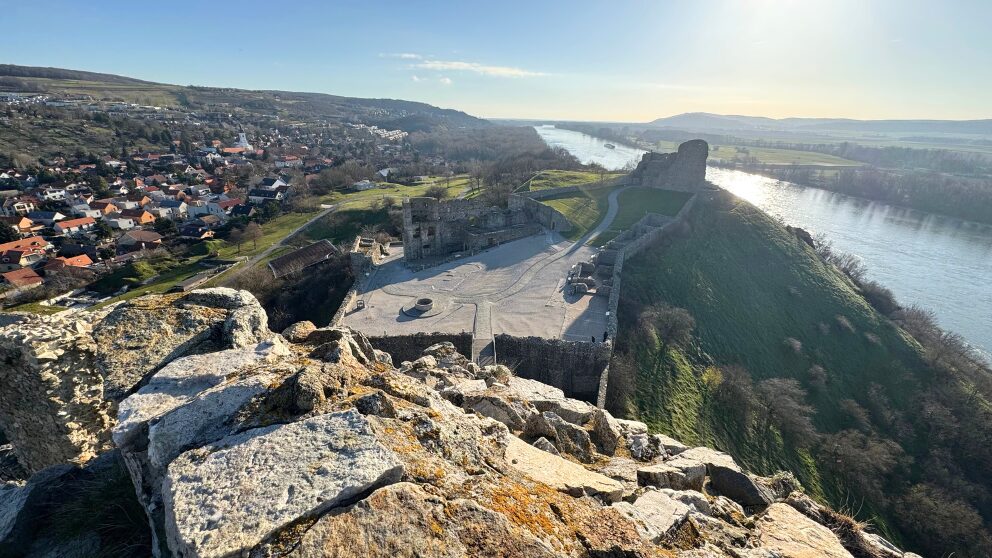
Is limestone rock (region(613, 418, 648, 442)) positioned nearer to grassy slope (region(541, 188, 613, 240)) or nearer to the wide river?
grassy slope (region(541, 188, 613, 240))

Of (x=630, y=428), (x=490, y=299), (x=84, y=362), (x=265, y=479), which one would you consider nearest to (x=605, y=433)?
(x=630, y=428)

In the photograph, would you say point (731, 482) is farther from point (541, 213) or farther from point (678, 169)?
point (678, 169)

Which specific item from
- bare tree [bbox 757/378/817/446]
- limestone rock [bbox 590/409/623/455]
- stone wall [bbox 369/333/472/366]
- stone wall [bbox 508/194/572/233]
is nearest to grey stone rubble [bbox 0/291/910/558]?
limestone rock [bbox 590/409/623/455]

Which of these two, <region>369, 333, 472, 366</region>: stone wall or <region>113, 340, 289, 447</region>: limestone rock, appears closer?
<region>113, 340, 289, 447</region>: limestone rock

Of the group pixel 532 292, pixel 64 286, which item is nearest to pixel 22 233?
pixel 64 286

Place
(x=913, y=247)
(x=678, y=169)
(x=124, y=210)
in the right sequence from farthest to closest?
(x=124, y=210)
(x=913, y=247)
(x=678, y=169)

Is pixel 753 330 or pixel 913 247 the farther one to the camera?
pixel 913 247
